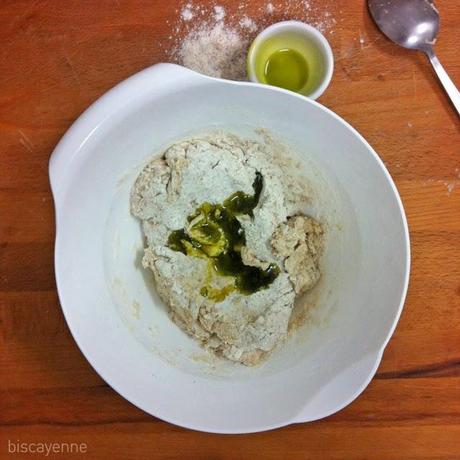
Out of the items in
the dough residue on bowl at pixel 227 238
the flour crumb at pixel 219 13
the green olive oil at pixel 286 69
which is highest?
the flour crumb at pixel 219 13

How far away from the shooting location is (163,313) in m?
0.96

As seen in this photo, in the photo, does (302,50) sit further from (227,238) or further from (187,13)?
(227,238)

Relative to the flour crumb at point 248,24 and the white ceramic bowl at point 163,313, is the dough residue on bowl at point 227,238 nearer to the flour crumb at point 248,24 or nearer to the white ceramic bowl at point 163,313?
the white ceramic bowl at point 163,313

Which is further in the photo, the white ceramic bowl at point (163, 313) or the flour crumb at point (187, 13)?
the flour crumb at point (187, 13)

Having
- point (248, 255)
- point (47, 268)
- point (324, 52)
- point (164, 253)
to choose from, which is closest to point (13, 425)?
point (47, 268)

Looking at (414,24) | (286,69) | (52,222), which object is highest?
(414,24)

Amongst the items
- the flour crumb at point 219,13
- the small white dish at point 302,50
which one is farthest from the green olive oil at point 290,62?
the flour crumb at point 219,13

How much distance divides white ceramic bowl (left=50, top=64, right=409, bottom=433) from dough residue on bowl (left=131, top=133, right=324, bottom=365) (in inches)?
1.2

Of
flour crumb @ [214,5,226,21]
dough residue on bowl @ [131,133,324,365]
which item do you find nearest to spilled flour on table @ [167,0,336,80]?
flour crumb @ [214,5,226,21]

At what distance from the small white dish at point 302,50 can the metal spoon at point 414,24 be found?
0.43 ft

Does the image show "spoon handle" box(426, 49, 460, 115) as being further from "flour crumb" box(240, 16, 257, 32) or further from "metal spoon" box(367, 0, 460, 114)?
"flour crumb" box(240, 16, 257, 32)

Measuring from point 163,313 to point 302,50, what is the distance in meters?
0.58

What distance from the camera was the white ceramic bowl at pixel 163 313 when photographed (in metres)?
0.76

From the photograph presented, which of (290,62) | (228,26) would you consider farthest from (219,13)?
(290,62)
